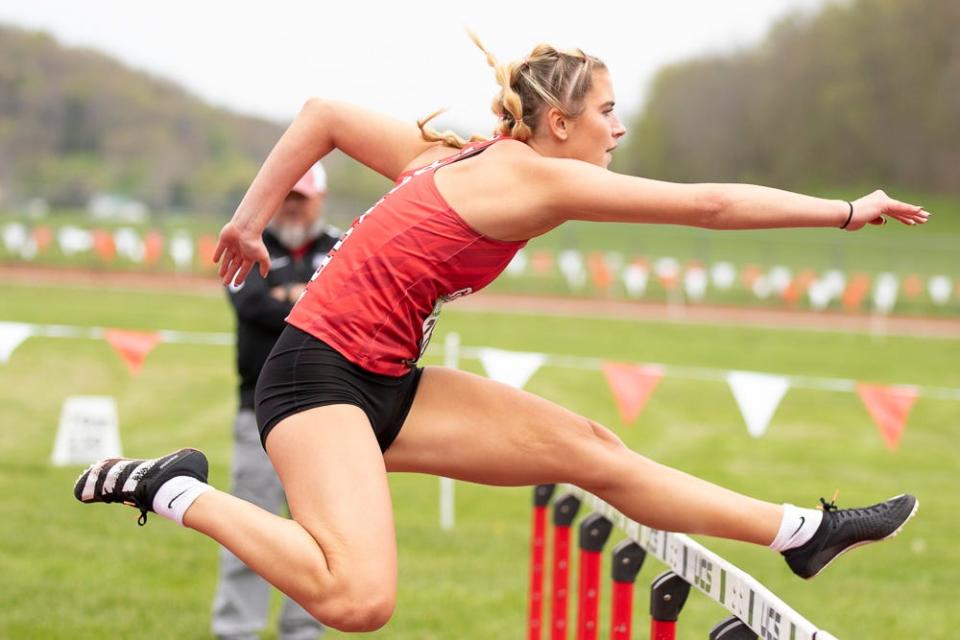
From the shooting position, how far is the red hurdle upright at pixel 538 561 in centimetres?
521

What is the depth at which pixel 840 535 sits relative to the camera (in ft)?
12.9

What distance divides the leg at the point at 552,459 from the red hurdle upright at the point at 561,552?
103 cm

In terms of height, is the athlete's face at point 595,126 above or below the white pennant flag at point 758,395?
above

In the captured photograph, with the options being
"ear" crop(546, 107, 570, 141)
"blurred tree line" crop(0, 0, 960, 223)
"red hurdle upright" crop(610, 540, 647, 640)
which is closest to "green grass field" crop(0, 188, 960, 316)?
"blurred tree line" crop(0, 0, 960, 223)

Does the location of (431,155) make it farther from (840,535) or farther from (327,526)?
(840,535)

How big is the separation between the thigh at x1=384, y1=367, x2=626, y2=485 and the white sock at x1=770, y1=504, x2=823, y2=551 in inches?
21.3

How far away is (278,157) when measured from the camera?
13.7ft

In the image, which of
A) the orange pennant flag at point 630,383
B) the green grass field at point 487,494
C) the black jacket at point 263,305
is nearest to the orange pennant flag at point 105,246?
the green grass field at point 487,494

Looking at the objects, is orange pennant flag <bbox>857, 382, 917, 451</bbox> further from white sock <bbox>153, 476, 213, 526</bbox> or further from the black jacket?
white sock <bbox>153, 476, 213, 526</bbox>

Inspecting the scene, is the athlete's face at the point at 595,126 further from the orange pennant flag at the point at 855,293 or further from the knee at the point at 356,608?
the orange pennant flag at the point at 855,293

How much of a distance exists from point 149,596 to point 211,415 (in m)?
6.41

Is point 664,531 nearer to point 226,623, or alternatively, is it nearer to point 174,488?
point 174,488

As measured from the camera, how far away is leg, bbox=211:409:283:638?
6.07m

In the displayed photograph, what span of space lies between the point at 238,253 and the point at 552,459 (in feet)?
4.20
